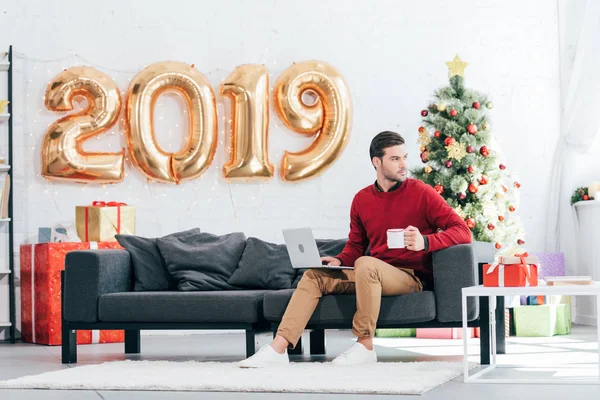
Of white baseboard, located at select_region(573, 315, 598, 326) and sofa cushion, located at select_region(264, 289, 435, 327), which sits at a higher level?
sofa cushion, located at select_region(264, 289, 435, 327)

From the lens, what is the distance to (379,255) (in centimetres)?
457

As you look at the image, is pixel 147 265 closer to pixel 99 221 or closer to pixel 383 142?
pixel 99 221

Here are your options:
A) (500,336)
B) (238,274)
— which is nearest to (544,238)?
(500,336)

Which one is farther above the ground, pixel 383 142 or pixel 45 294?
pixel 383 142

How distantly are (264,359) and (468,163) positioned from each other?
278 centimetres

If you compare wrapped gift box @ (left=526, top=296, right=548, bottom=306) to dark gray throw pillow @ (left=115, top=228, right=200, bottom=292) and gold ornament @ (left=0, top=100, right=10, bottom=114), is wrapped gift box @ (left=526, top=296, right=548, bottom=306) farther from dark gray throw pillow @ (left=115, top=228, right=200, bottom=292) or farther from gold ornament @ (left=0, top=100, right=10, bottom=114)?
gold ornament @ (left=0, top=100, right=10, bottom=114)

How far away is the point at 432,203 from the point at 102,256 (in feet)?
5.57

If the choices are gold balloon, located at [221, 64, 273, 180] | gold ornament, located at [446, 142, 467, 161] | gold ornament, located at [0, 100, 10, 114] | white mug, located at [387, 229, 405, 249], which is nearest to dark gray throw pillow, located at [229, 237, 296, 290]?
white mug, located at [387, 229, 405, 249]

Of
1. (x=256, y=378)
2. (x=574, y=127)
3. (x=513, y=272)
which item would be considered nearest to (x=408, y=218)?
(x=513, y=272)

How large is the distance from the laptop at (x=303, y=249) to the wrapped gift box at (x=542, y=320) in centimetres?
224

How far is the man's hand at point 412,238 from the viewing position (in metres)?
4.20

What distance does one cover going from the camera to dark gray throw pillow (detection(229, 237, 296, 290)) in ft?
17.0

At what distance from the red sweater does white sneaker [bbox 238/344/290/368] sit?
27.2 inches

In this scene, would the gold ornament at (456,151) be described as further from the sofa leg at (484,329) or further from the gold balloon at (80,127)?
the gold balloon at (80,127)
